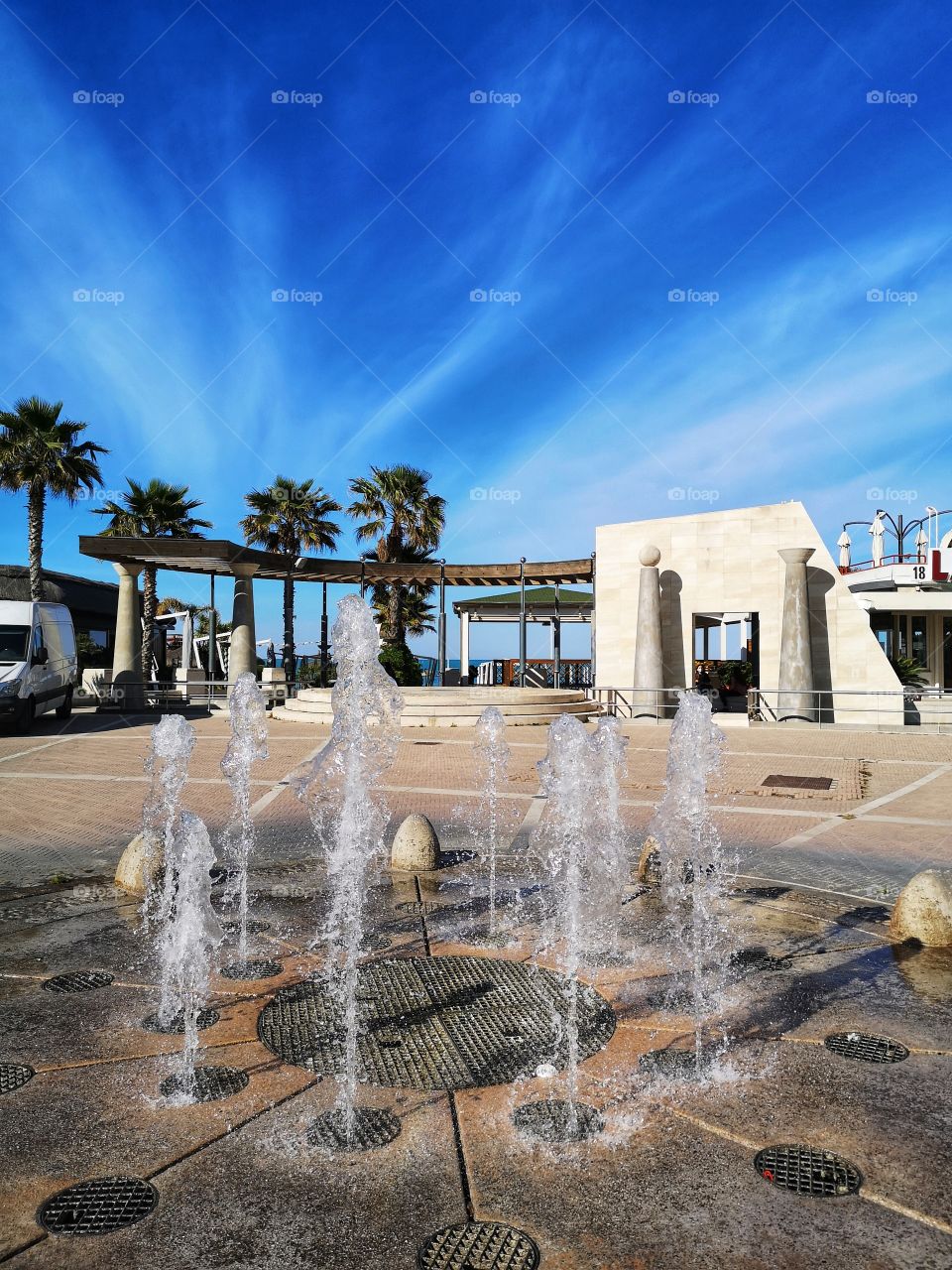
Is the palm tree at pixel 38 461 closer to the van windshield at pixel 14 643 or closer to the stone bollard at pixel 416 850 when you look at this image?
the van windshield at pixel 14 643

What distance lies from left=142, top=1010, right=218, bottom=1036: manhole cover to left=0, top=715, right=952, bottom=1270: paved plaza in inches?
1.5

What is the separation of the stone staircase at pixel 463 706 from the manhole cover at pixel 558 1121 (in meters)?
17.9

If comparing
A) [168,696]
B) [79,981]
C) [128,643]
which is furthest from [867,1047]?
[168,696]

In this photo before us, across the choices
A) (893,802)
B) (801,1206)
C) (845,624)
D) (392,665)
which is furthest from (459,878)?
(392,665)

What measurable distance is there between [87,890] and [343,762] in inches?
98.8

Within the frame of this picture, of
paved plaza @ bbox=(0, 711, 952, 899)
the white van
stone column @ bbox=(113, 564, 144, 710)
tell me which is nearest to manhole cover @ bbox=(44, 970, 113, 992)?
paved plaza @ bbox=(0, 711, 952, 899)

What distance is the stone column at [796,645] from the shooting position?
2209cm

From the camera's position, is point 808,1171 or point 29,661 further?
point 29,661

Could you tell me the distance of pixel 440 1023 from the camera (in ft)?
13.8

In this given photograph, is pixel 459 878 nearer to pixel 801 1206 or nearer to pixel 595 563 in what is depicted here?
pixel 801 1206

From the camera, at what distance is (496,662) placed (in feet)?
133

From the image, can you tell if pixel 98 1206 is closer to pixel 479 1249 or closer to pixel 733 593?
pixel 479 1249

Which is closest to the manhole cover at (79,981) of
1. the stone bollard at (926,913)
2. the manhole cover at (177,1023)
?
the manhole cover at (177,1023)

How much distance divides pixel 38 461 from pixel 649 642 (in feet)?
69.5
